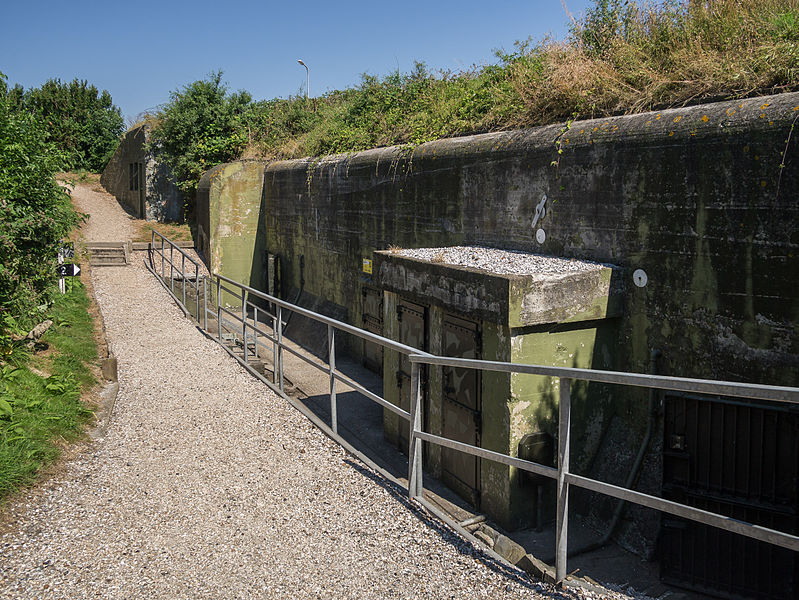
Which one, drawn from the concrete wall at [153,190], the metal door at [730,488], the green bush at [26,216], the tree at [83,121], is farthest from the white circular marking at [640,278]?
the tree at [83,121]

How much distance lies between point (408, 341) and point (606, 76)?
3413 millimetres

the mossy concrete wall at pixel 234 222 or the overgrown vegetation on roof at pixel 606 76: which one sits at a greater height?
the overgrown vegetation on roof at pixel 606 76

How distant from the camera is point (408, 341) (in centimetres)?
695

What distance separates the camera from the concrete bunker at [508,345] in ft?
17.5

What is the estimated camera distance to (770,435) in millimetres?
4270

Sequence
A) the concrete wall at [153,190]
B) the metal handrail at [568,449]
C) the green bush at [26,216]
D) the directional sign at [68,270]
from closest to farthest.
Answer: the metal handrail at [568,449] < the green bush at [26,216] < the directional sign at [68,270] < the concrete wall at [153,190]

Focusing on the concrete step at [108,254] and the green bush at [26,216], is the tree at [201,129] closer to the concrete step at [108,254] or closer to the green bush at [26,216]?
the concrete step at [108,254]

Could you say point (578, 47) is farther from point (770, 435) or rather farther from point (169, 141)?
point (169, 141)

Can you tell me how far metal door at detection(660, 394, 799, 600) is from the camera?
4.21 meters

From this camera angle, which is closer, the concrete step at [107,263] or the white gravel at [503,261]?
the white gravel at [503,261]

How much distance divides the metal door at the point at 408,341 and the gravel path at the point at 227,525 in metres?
1.44

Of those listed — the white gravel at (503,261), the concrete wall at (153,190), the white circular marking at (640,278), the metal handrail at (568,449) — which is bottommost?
the metal handrail at (568,449)

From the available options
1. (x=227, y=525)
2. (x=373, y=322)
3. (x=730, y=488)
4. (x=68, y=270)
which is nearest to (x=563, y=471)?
(x=730, y=488)

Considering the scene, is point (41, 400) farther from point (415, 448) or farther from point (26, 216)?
point (415, 448)
